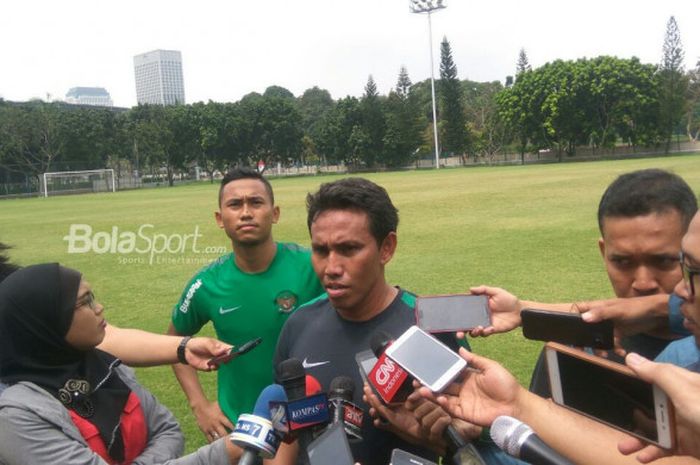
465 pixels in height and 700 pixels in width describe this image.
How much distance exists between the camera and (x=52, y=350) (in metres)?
2.37

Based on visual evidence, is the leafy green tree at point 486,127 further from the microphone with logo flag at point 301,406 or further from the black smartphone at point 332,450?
the black smartphone at point 332,450

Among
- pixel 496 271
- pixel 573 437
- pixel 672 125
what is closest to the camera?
pixel 573 437

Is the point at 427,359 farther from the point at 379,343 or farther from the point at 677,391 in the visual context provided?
the point at 677,391

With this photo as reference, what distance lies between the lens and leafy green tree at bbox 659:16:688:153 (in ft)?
185

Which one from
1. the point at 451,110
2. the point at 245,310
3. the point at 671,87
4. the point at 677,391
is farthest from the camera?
the point at 451,110

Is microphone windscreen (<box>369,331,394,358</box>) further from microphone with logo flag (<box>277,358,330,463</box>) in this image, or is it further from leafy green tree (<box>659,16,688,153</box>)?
leafy green tree (<box>659,16,688,153</box>)

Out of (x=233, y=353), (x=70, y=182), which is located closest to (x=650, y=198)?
(x=233, y=353)

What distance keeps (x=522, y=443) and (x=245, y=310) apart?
248 centimetres

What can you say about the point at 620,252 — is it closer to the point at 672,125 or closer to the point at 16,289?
the point at 16,289

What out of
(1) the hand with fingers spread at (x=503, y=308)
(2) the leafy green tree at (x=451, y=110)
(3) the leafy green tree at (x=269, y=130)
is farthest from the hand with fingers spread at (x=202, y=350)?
(3) the leafy green tree at (x=269, y=130)

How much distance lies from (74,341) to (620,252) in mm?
2277

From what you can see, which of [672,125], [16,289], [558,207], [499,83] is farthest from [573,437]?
[499,83]

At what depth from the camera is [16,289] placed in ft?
7.56

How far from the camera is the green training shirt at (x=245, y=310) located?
3.59 meters
